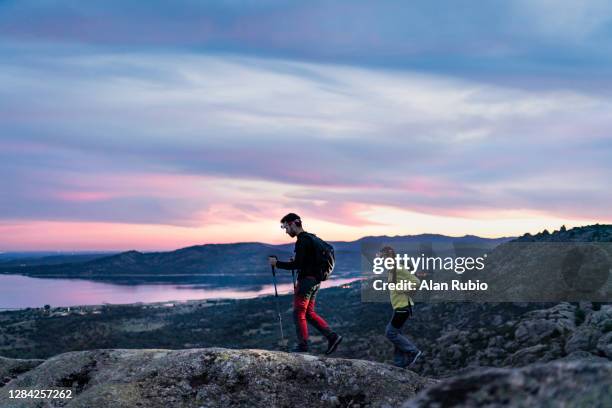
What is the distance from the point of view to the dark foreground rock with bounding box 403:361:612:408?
464cm

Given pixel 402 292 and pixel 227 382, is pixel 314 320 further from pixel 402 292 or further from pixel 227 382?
pixel 227 382

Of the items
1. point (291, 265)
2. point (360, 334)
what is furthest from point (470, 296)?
point (291, 265)

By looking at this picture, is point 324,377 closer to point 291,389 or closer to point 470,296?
point 291,389

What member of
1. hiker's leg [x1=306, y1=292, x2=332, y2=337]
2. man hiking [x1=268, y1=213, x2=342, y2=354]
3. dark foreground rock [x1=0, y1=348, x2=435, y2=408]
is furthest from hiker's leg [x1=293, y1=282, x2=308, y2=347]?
dark foreground rock [x1=0, y1=348, x2=435, y2=408]

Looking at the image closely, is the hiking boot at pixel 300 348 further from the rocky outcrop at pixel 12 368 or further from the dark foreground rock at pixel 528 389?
the dark foreground rock at pixel 528 389

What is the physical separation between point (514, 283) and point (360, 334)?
18925mm

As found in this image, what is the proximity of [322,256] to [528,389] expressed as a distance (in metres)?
9.11

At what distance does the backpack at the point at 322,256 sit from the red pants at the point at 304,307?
9.9 inches

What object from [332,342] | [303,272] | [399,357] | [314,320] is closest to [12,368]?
[314,320]

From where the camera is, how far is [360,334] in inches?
2581

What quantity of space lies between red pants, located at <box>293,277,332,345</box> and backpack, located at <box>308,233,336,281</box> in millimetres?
250

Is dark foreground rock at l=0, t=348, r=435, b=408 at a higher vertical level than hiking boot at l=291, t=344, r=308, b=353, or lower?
lower

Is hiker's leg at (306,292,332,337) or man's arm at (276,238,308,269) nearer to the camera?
man's arm at (276,238,308,269)

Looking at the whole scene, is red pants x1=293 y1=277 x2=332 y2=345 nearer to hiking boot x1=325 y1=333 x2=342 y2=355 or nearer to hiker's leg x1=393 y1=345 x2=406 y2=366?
hiking boot x1=325 y1=333 x2=342 y2=355
